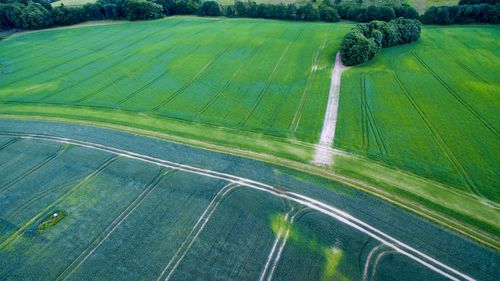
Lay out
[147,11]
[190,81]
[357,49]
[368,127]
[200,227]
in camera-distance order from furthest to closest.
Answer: [147,11]
[190,81]
[357,49]
[368,127]
[200,227]

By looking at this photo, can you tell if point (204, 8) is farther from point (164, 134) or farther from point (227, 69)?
point (164, 134)

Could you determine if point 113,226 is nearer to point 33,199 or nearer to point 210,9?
point 33,199

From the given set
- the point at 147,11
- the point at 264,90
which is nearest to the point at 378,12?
the point at 264,90

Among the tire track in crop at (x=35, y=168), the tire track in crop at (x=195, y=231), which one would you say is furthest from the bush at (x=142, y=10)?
the tire track in crop at (x=195, y=231)

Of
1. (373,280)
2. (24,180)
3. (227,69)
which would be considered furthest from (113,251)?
(227,69)

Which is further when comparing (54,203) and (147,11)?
(147,11)

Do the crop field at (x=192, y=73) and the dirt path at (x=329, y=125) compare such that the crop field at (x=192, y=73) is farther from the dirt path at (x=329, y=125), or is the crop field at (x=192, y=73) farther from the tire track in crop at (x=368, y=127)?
the tire track in crop at (x=368, y=127)

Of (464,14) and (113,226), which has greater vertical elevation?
(464,14)
